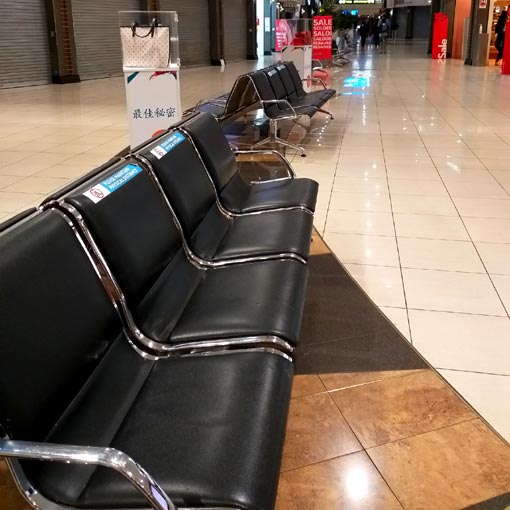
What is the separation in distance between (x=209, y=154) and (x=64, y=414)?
1.66 meters

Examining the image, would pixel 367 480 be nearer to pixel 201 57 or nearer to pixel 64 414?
pixel 64 414

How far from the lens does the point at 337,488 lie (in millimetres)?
1686

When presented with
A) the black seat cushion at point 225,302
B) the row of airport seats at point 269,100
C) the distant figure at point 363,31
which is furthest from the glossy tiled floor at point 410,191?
the distant figure at point 363,31

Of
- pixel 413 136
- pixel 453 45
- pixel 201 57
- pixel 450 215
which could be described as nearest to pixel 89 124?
pixel 413 136

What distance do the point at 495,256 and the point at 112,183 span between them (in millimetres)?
2414

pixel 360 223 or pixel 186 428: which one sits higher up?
pixel 186 428

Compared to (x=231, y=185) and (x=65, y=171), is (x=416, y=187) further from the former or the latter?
(x=65, y=171)

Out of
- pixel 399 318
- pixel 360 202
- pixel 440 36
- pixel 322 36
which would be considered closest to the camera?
pixel 399 318

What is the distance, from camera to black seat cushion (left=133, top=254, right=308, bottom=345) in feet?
5.49

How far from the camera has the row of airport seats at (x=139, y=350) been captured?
1.13 meters

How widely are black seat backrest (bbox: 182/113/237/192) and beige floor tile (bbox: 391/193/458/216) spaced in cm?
162

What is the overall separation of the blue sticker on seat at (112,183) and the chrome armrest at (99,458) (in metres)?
0.71

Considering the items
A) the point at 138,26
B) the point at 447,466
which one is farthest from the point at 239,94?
the point at 447,466

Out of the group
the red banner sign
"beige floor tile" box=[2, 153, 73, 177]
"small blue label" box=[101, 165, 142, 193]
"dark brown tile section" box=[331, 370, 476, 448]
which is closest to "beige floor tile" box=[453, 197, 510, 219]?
"dark brown tile section" box=[331, 370, 476, 448]
